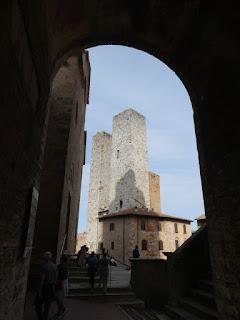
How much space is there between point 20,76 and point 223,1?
11.1ft

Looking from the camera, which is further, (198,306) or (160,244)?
(160,244)

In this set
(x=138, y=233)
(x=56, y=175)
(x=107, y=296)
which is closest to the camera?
(x=107, y=296)

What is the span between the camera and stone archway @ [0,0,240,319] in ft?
9.97

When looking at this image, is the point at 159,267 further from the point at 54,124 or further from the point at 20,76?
the point at 20,76

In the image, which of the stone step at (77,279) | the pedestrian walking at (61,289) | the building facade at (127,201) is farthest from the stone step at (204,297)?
the building facade at (127,201)

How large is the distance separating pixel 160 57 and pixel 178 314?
6.12 metres

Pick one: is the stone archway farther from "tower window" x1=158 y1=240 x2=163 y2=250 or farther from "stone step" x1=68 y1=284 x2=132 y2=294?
"tower window" x1=158 y1=240 x2=163 y2=250

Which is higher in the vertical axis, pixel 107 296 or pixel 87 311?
pixel 107 296

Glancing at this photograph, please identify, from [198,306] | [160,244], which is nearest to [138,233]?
[160,244]

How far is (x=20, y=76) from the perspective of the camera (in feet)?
10.3

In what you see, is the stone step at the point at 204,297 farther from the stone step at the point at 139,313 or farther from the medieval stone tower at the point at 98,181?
the medieval stone tower at the point at 98,181

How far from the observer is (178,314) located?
6000 mm

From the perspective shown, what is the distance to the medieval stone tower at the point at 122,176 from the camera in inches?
1337

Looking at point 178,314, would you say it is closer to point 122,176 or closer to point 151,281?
point 151,281
